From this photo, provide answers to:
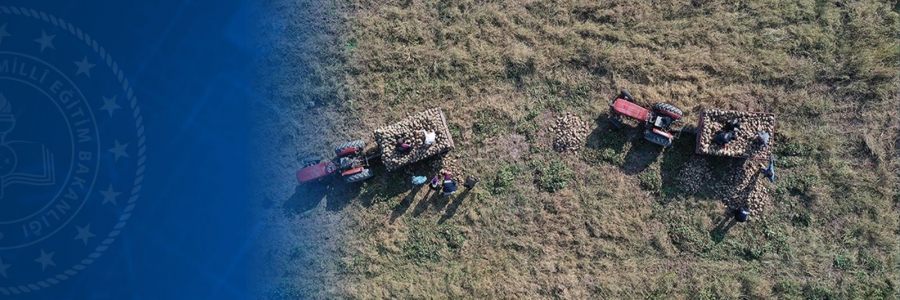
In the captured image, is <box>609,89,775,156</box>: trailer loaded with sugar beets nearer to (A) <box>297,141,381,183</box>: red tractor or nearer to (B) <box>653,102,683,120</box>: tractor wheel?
(B) <box>653,102,683,120</box>: tractor wheel

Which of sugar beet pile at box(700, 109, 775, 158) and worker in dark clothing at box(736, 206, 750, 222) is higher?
sugar beet pile at box(700, 109, 775, 158)

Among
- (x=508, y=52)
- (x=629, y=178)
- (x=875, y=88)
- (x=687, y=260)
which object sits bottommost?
(x=687, y=260)

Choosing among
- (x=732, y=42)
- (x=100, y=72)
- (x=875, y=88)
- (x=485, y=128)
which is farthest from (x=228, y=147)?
(x=875, y=88)

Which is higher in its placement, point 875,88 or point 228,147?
point 875,88

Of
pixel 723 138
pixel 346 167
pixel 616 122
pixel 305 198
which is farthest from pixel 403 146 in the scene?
pixel 723 138

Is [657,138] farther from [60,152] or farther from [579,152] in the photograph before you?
[60,152]

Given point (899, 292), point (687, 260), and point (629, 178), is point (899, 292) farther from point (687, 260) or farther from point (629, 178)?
point (629, 178)

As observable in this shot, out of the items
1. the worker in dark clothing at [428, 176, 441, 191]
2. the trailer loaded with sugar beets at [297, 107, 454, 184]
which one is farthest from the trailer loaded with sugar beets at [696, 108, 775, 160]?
the worker in dark clothing at [428, 176, 441, 191]

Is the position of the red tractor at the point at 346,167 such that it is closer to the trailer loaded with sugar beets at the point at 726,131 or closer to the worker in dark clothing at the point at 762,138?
the trailer loaded with sugar beets at the point at 726,131
